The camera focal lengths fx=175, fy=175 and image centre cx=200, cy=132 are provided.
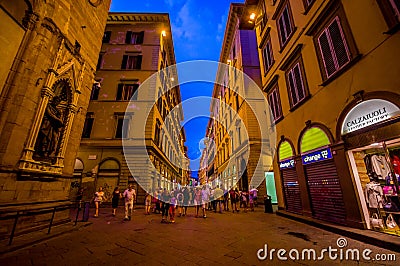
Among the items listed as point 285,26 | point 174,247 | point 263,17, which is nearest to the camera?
point 174,247

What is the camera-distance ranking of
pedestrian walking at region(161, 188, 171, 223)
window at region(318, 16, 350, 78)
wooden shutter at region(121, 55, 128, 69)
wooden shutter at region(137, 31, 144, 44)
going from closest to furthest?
window at region(318, 16, 350, 78) < pedestrian walking at region(161, 188, 171, 223) < wooden shutter at region(121, 55, 128, 69) < wooden shutter at region(137, 31, 144, 44)

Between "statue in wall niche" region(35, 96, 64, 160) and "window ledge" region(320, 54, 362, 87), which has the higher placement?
"window ledge" region(320, 54, 362, 87)

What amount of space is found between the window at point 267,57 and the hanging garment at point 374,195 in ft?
31.3

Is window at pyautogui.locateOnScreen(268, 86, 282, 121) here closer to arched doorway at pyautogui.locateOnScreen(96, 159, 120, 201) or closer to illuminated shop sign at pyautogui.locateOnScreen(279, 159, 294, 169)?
illuminated shop sign at pyautogui.locateOnScreen(279, 159, 294, 169)

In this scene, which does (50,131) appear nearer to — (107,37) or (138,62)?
(138,62)

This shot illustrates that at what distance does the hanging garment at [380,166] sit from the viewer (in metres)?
6.00

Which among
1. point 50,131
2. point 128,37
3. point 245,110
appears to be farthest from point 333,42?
point 128,37

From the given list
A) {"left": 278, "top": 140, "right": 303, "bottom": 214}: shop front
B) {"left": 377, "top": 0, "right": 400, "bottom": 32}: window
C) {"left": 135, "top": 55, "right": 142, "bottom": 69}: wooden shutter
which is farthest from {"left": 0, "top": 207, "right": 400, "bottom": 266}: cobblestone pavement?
{"left": 135, "top": 55, "right": 142, "bottom": 69}: wooden shutter

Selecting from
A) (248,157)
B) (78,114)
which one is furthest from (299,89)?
(78,114)

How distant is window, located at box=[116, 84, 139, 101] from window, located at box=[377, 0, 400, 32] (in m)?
19.0

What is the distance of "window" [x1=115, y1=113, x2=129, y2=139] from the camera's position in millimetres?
18188

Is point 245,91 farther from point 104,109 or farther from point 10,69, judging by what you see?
point 10,69

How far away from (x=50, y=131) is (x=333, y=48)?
12.1 metres

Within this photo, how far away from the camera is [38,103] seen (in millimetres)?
6211
